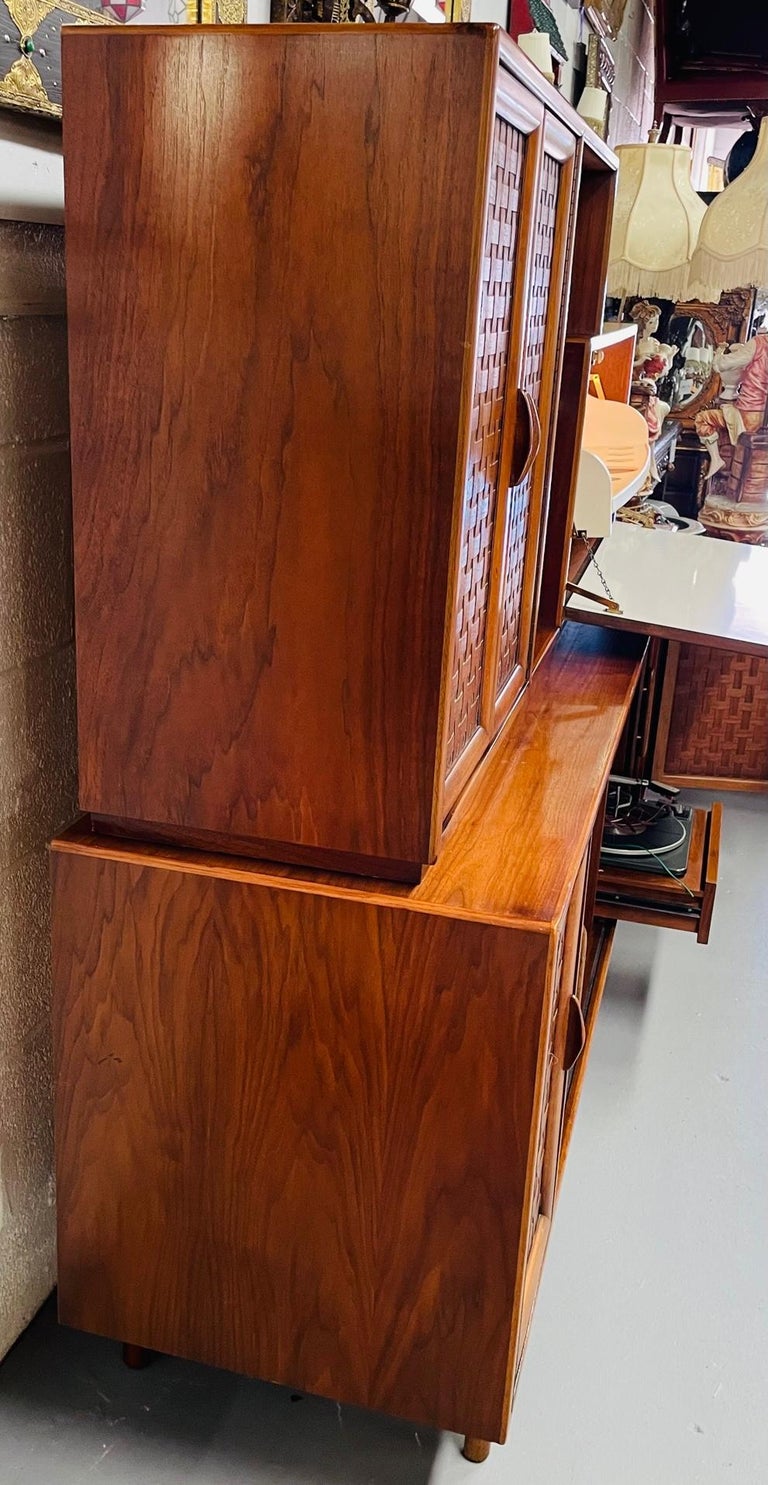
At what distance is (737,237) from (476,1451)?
3.12 meters

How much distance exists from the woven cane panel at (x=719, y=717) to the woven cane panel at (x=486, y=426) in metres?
2.15

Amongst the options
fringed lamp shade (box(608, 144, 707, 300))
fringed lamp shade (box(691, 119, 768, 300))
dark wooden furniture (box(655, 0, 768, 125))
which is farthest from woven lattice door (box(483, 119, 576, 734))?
dark wooden furniture (box(655, 0, 768, 125))

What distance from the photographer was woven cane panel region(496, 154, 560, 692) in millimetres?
1468

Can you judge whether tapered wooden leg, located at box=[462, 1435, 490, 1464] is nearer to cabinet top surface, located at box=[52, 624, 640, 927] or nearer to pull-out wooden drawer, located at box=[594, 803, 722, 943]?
cabinet top surface, located at box=[52, 624, 640, 927]

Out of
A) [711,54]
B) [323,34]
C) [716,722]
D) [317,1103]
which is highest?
[711,54]

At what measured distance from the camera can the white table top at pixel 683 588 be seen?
2238mm

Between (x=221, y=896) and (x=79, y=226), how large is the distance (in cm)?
68

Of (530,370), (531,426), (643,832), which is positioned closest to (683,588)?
(643,832)

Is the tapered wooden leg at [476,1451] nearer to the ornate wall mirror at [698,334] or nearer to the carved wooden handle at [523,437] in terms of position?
the carved wooden handle at [523,437]

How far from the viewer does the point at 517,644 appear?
→ 1.76 meters

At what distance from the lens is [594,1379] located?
67.7 inches

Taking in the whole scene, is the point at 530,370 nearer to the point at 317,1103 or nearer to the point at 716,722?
the point at 317,1103

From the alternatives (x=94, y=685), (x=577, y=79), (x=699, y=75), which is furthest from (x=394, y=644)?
(x=699, y=75)

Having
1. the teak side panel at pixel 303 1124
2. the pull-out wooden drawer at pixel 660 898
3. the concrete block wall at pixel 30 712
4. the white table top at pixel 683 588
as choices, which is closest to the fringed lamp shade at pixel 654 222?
the white table top at pixel 683 588
